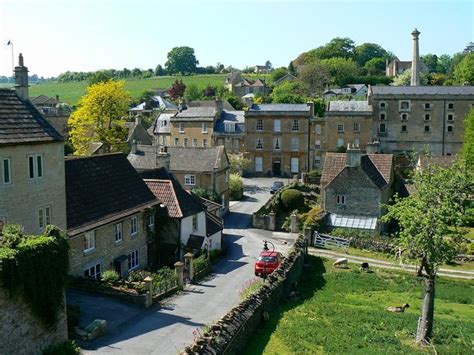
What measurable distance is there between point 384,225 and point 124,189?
23203 mm

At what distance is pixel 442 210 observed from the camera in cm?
2362

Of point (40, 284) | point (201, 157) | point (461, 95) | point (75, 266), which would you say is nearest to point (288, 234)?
point (201, 157)

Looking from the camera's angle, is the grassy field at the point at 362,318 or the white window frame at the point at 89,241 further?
the white window frame at the point at 89,241

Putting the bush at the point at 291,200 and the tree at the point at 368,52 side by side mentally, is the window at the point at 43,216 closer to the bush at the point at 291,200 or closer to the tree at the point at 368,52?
the bush at the point at 291,200

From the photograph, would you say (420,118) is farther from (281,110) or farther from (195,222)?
(195,222)

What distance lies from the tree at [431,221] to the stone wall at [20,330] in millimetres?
14746

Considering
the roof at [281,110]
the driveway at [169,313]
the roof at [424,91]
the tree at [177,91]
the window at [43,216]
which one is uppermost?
the tree at [177,91]

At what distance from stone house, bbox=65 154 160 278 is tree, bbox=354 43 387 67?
163m

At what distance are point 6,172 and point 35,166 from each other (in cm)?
196

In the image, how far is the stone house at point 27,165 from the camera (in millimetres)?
25875

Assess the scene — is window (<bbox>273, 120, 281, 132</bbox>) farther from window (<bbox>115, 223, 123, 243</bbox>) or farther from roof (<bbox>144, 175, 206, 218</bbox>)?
window (<bbox>115, 223, 123, 243</bbox>)

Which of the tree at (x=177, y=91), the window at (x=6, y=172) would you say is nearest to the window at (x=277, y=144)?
the window at (x=6, y=172)

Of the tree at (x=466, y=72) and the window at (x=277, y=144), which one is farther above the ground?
the tree at (x=466, y=72)

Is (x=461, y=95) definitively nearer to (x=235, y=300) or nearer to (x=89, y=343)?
(x=235, y=300)
